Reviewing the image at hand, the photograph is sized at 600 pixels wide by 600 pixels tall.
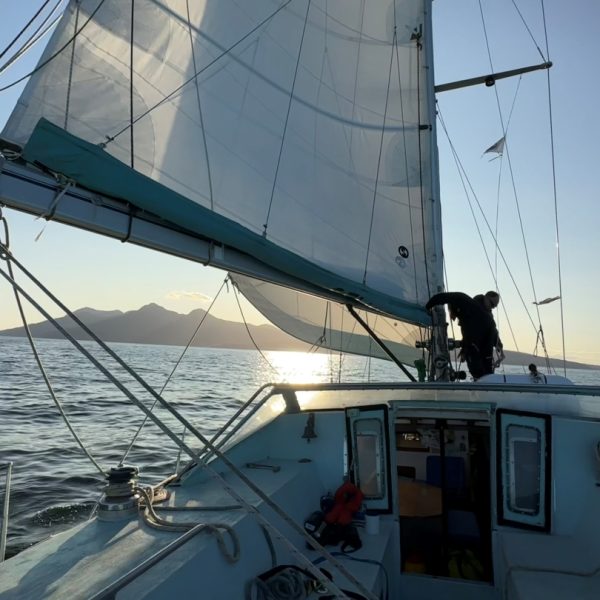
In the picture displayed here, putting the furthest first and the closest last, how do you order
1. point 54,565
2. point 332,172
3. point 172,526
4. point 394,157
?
point 394,157, point 332,172, point 172,526, point 54,565

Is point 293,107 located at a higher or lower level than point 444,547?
higher

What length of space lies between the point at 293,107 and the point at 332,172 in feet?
2.86

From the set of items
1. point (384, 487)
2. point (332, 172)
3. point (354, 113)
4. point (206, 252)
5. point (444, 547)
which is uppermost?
point (354, 113)

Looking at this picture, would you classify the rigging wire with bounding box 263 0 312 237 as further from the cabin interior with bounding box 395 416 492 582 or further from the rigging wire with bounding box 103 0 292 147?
the cabin interior with bounding box 395 416 492 582

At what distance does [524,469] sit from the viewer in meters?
4.31

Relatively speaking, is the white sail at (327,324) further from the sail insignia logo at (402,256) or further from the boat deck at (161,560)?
the boat deck at (161,560)

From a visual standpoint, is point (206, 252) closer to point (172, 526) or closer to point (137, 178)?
point (137, 178)

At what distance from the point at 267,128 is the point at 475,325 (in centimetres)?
369

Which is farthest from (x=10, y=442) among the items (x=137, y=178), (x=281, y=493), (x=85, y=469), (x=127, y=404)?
(x=137, y=178)

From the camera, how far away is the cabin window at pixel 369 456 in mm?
4641

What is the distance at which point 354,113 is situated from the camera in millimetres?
5992

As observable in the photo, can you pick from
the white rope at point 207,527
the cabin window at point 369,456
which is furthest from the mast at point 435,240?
the white rope at point 207,527

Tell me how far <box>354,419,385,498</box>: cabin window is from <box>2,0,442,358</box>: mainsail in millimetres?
1249

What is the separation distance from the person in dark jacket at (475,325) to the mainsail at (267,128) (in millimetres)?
432
